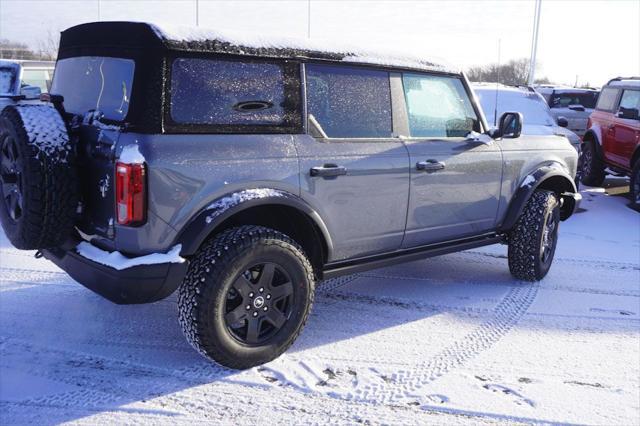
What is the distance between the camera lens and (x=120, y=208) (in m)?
2.91

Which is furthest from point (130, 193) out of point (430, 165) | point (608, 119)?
point (608, 119)

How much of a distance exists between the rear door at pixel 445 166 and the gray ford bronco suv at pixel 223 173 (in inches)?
0.8

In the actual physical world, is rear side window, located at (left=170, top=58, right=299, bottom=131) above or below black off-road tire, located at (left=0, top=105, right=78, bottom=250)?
above

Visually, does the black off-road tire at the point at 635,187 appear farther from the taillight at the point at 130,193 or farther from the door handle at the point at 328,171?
the taillight at the point at 130,193

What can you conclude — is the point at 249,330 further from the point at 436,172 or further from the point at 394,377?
the point at 436,172

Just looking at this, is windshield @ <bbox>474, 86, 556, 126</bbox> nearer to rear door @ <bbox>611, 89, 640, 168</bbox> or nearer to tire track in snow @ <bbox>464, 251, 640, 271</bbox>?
rear door @ <bbox>611, 89, 640, 168</bbox>

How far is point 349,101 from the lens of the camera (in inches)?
150

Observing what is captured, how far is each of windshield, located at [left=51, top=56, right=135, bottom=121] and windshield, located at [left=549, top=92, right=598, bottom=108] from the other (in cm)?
1302

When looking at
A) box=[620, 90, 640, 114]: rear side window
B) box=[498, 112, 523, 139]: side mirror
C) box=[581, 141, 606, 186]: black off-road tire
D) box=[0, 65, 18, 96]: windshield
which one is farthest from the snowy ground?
box=[581, 141, 606, 186]: black off-road tire

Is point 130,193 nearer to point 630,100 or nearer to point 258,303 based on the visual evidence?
point 258,303

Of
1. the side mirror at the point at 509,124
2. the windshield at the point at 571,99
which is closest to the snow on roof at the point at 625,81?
Answer: the windshield at the point at 571,99

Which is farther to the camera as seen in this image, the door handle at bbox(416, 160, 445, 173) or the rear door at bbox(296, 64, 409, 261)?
the door handle at bbox(416, 160, 445, 173)

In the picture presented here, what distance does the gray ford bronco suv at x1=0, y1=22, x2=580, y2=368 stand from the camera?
297cm

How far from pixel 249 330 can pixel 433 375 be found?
3.48 feet
